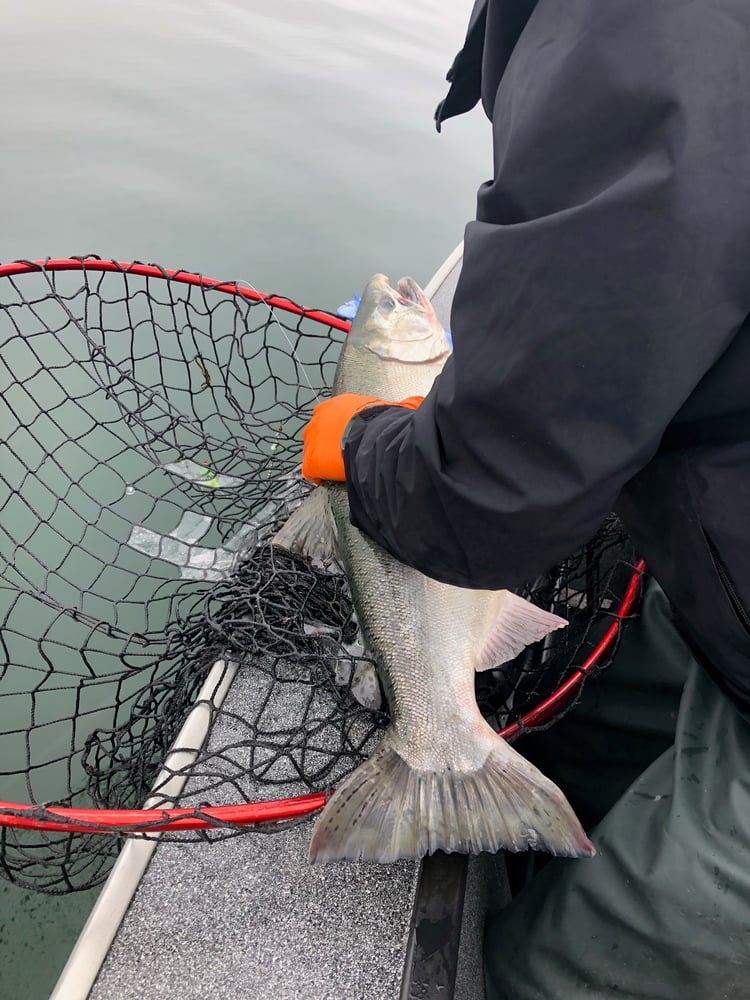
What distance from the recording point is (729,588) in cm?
116

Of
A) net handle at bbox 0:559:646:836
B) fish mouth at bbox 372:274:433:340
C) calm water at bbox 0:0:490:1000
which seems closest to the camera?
net handle at bbox 0:559:646:836

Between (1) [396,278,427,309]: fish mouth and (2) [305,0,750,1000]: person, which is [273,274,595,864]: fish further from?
(1) [396,278,427,309]: fish mouth

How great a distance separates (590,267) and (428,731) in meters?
1.07

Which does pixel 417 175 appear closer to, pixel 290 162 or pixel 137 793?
pixel 290 162

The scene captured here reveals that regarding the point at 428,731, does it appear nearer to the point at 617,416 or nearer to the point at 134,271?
the point at 617,416

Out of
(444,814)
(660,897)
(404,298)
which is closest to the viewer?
(660,897)

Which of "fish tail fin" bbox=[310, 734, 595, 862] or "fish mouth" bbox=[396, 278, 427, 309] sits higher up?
"fish mouth" bbox=[396, 278, 427, 309]

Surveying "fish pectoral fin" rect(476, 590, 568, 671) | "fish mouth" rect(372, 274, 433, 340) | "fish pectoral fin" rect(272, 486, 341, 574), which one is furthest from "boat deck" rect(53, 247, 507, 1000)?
"fish mouth" rect(372, 274, 433, 340)

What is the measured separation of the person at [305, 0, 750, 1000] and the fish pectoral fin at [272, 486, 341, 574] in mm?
549

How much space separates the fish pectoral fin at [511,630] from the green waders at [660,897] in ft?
1.21

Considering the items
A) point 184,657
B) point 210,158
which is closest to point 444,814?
point 184,657

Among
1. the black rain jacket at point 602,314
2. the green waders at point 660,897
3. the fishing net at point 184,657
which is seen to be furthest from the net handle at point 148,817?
the black rain jacket at point 602,314

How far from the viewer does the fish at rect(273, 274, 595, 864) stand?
1.39m

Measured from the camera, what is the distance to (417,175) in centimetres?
689
